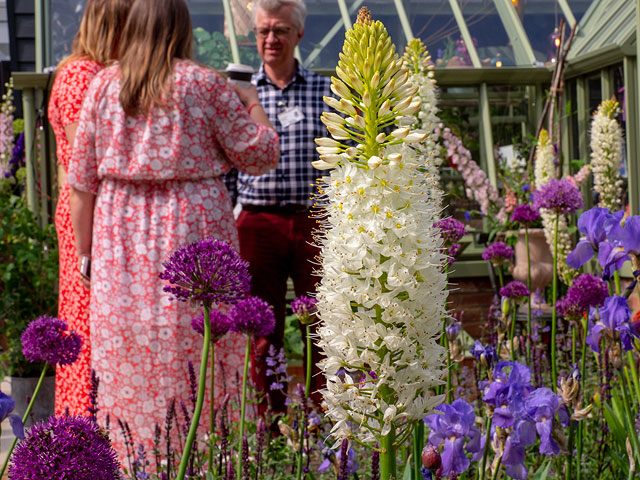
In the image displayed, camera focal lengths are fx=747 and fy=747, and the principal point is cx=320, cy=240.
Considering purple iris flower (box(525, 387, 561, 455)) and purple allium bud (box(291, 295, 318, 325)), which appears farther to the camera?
purple allium bud (box(291, 295, 318, 325))

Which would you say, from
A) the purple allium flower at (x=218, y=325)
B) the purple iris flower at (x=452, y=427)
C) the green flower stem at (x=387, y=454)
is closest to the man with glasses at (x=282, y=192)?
the purple allium flower at (x=218, y=325)

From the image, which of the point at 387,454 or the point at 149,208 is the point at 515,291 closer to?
the point at 387,454

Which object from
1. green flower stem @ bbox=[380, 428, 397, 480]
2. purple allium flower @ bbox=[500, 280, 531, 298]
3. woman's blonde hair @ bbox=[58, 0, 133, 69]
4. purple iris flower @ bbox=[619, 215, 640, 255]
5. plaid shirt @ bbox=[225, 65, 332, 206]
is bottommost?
green flower stem @ bbox=[380, 428, 397, 480]

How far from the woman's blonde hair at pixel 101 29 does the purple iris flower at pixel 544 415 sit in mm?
2212

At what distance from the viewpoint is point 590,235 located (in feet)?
5.63

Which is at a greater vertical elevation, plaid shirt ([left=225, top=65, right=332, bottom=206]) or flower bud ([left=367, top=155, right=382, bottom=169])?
plaid shirt ([left=225, top=65, right=332, bottom=206])

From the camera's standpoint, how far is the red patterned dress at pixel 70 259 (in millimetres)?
2947

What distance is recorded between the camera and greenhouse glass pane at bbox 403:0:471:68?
643 cm

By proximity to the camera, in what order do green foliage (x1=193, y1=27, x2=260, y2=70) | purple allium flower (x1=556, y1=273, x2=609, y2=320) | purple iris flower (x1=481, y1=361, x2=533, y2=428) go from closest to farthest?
purple iris flower (x1=481, y1=361, x2=533, y2=428) < purple allium flower (x1=556, y1=273, x2=609, y2=320) < green foliage (x1=193, y1=27, x2=260, y2=70)

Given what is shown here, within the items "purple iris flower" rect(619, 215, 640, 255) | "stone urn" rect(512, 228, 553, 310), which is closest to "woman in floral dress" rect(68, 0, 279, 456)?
"purple iris flower" rect(619, 215, 640, 255)

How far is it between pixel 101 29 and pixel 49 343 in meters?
1.66

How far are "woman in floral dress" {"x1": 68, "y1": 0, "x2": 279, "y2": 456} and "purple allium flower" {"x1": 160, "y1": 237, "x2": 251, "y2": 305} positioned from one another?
143 cm

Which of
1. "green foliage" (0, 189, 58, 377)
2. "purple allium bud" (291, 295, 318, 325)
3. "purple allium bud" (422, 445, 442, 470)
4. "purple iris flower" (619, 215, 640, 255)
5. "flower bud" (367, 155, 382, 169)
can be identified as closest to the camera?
"flower bud" (367, 155, 382, 169)

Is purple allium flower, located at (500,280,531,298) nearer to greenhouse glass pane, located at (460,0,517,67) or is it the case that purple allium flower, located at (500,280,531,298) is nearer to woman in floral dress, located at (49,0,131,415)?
woman in floral dress, located at (49,0,131,415)
